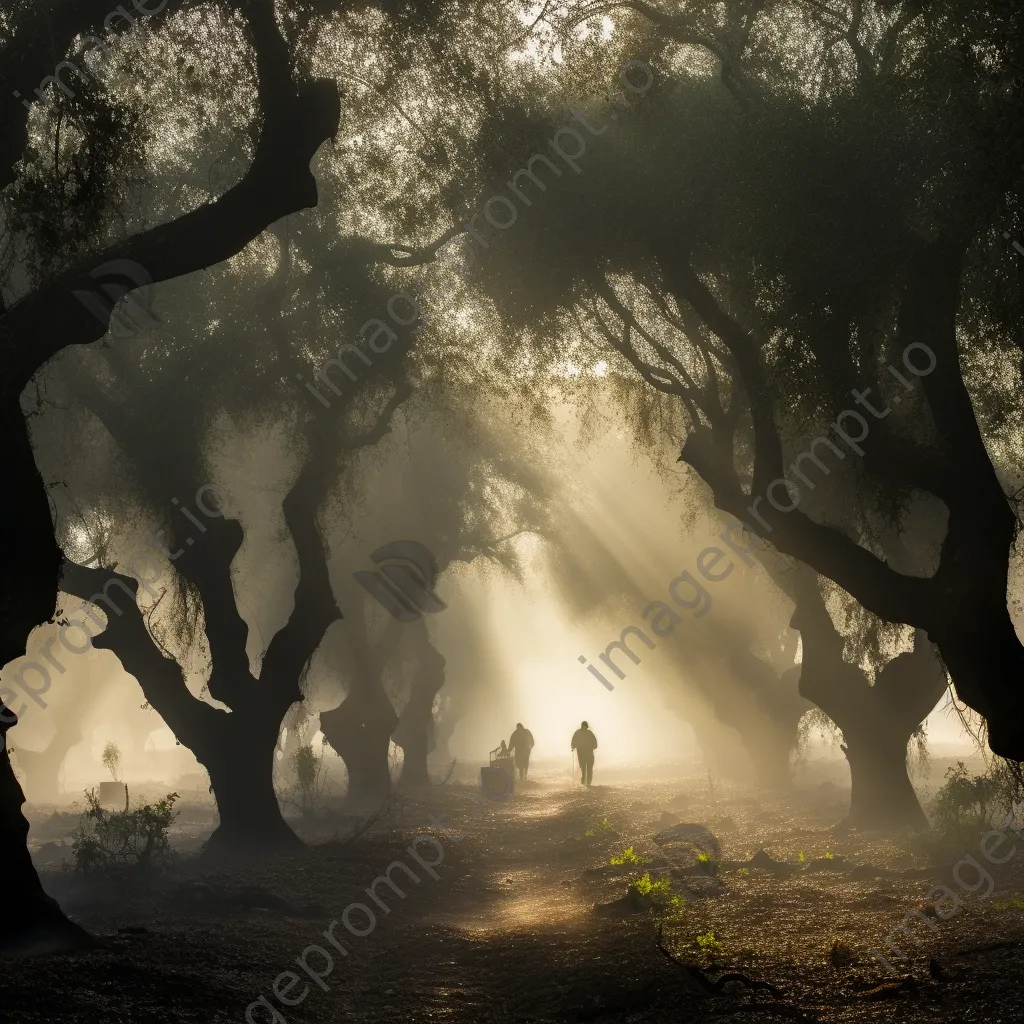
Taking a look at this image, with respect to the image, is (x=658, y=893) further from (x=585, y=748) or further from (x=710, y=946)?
(x=585, y=748)

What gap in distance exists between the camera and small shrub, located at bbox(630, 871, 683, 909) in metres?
10.5

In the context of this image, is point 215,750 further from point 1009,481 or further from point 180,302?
point 1009,481

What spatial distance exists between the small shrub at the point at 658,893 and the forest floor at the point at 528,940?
0.55ft

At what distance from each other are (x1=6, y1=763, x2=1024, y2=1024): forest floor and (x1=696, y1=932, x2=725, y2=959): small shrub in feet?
0.12

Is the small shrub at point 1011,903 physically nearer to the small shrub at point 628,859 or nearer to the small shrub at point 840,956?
the small shrub at point 840,956

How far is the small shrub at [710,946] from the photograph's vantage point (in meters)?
7.97

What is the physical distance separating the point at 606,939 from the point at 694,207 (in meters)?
7.47

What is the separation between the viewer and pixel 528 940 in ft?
31.9

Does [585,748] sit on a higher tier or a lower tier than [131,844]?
lower
